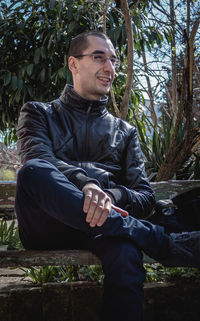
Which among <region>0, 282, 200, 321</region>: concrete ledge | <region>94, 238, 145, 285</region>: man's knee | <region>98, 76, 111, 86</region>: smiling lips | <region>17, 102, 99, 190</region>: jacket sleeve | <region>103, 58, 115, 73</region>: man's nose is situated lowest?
<region>0, 282, 200, 321</region>: concrete ledge

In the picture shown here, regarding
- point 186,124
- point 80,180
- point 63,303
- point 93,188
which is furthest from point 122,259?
point 186,124

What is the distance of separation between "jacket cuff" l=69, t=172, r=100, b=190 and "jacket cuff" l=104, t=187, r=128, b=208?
12cm

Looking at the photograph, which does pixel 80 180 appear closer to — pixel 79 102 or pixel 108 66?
pixel 79 102

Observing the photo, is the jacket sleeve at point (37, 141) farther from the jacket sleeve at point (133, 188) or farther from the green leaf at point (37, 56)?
the green leaf at point (37, 56)

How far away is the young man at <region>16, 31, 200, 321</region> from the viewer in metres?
1.32

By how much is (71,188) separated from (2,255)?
46cm

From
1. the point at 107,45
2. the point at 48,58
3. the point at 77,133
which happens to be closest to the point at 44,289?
the point at 77,133

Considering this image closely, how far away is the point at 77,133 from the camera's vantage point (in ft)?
6.44

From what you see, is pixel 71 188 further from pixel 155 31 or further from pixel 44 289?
pixel 155 31

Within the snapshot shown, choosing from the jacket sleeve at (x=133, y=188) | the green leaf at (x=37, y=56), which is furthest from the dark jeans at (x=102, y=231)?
the green leaf at (x=37, y=56)

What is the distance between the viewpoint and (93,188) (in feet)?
4.58

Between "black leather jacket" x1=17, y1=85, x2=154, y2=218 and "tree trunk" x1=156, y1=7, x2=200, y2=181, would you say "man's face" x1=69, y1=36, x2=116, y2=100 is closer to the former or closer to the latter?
"black leather jacket" x1=17, y1=85, x2=154, y2=218

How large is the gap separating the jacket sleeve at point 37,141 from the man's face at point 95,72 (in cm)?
25

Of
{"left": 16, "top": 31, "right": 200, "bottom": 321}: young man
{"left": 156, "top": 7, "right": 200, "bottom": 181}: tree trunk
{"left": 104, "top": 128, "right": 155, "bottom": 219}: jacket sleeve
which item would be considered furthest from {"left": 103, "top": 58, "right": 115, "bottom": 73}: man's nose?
{"left": 156, "top": 7, "right": 200, "bottom": 181}: tree trunk
